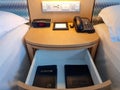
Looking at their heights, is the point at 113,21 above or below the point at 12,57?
above

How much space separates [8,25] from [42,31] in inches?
12.0

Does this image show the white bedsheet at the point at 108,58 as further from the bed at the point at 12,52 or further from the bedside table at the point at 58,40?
the bed at the point at 12,52

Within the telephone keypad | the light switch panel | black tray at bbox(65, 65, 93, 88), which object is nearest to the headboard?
the light switch panel

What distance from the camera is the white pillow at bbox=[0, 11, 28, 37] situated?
1.08m

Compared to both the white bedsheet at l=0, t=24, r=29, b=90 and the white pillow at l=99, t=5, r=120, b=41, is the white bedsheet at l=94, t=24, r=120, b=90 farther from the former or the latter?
the white bedsheet at l=0, t=24, r=29, b=90

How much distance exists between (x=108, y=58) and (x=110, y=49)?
0.07 m

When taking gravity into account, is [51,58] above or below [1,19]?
below

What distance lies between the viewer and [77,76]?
108cm

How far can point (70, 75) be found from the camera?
109 centimetres

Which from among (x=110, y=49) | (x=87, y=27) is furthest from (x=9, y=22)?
(x=110, y=49)

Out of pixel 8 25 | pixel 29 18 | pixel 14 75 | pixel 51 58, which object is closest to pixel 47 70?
pixel 51 58

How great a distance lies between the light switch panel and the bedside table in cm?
22

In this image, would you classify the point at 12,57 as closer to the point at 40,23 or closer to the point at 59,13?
the point at 40,23

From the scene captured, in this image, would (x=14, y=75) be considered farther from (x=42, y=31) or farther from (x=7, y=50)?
(x=42, y=31)
